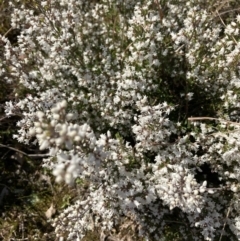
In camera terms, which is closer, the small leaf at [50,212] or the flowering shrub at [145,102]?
the flowering shrub at [145,102]

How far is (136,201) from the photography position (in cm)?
355

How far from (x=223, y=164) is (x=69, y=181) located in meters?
2.51

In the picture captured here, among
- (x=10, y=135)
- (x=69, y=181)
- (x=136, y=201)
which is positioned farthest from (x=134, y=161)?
(x=10, y=135)

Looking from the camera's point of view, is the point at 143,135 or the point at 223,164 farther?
the point at 223,164

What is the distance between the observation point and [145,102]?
3971 millimetres

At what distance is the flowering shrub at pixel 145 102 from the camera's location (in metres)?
3.83

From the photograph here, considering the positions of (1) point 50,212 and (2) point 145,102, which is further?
(1) point 50,212

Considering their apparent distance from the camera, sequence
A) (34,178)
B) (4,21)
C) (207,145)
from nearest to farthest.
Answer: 1. (207,145)
2. (34,178)
3. (4,21)

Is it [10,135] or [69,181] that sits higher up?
[10,135]

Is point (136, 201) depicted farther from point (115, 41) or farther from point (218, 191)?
point (115, 41)

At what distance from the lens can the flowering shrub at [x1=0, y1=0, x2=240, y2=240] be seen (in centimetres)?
383

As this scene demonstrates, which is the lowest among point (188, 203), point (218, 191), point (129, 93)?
point (188, 203)

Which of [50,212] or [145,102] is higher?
[145,102]

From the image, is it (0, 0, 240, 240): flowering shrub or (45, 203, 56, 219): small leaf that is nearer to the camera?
(0, 0, 240, 240): flowering shrub
